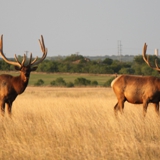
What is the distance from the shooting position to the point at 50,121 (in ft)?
36.5

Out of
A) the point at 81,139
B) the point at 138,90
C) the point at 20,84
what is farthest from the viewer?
the point at 138,90

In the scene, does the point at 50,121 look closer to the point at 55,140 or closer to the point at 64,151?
the point at 55,140

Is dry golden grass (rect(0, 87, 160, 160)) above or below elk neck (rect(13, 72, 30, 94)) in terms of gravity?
below

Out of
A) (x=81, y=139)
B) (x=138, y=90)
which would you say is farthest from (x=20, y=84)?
(x=81, y=139)

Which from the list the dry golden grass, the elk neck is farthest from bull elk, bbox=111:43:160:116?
the elk neck

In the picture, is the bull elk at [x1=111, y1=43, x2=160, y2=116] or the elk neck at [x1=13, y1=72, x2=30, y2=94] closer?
the elk neck at [x1=13, y1=72, x2=30, y2=94]

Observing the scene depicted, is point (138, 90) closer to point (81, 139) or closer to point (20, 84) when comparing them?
point (20, 84)

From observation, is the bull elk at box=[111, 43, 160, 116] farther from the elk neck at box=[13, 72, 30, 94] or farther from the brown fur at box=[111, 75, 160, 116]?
the elk neck at box=[13, 72, 30, 94]

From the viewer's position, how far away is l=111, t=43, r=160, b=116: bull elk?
13.2 meters

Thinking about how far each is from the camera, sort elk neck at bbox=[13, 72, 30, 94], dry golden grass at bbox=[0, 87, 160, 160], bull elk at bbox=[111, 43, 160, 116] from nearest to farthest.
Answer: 1. dry golden grass at bbox=[0, 87, 160, 160]
2. elk neck at bbox=[13, 72, 30, 94]
3. bull elk at bbox=[111, 43, 160, 116]

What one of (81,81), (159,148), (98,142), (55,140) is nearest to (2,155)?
(55,140)

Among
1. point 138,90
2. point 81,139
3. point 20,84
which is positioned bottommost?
point 81,139

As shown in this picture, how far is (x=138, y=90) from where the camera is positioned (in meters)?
13.5

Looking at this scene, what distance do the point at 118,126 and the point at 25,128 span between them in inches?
81.5
